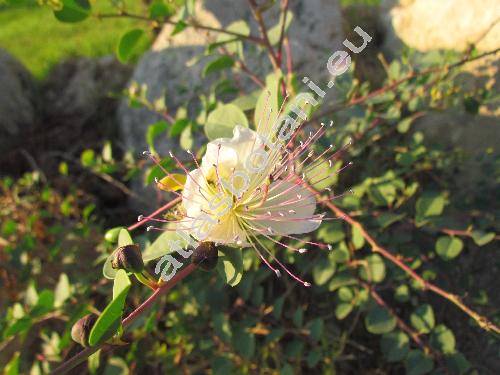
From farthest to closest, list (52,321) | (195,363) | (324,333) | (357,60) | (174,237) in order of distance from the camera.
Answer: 1. (357,60)
2. (52,321)
3. (195,363)
4. (324,333)
5. (174,237)

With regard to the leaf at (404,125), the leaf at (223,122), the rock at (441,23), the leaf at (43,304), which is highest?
the rock at (441,23)

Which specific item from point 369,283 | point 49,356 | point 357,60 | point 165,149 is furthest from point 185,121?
point 357,60

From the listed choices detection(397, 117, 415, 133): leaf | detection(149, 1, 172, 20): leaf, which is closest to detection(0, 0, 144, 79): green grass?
detection(149, 1, 172, 20): leaf

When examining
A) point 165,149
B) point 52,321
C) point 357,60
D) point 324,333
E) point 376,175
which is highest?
point 357,60

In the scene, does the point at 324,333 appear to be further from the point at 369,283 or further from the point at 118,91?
the point at 118,91

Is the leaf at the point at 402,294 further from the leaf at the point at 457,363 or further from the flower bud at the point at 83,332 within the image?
the flower bud at the point at 83,332

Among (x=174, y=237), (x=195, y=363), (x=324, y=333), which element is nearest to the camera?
(x=174, y=237)

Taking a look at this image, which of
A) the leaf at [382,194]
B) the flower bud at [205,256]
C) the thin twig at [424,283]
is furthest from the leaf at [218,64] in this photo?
the flower bud at [205,256]
